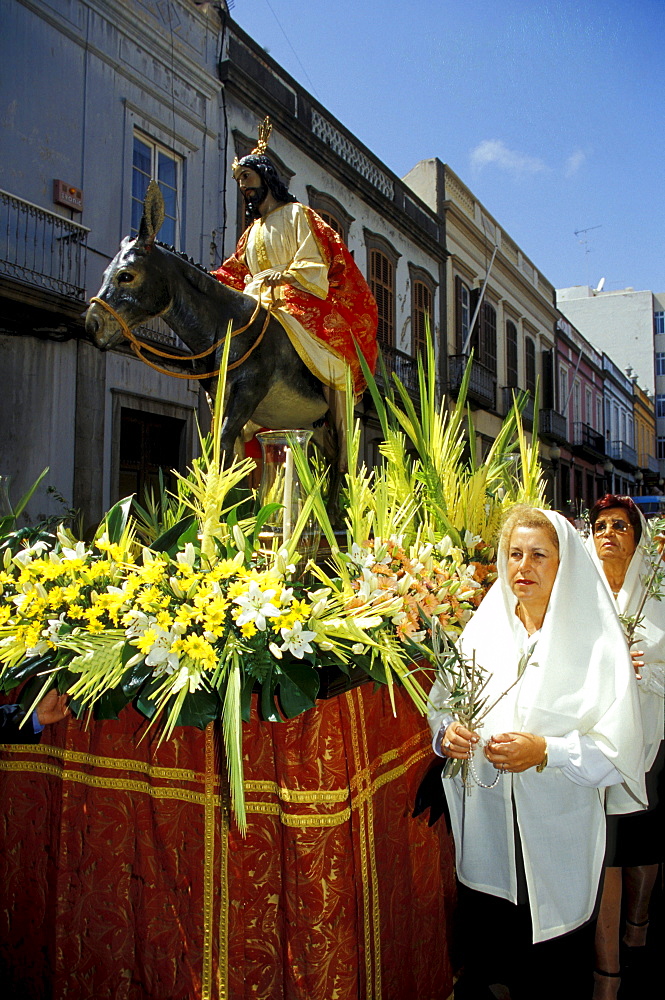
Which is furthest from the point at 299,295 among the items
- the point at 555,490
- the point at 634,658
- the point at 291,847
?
the point at 555,490

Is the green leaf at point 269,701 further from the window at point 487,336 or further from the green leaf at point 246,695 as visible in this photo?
the window at point 487,336

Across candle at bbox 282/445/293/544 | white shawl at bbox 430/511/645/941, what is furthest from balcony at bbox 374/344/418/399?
white shawl at bbox 430/511/645/941

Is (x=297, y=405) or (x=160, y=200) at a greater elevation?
(x=160, y=200)

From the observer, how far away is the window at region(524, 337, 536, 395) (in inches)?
862

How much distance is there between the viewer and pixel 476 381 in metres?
17.7

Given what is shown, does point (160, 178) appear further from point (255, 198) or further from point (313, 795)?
point (313, 795)

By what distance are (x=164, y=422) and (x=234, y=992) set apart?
8.13 m

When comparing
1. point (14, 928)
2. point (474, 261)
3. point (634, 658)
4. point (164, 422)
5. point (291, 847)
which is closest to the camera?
point (291, 847)

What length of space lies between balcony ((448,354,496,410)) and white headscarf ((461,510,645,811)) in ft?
46.4

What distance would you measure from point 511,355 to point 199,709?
20.2m

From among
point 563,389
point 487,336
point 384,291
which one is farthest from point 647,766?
point 563,389

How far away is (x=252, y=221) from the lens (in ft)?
13.1

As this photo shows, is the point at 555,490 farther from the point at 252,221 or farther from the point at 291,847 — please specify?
the point at 291,847

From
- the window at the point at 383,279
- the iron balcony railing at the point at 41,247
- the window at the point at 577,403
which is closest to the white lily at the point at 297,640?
the iron balcony railing at the point at 41,247
